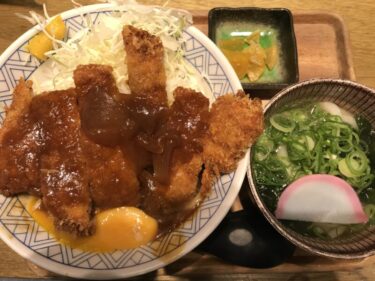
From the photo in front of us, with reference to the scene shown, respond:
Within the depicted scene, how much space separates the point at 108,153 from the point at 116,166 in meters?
0.09

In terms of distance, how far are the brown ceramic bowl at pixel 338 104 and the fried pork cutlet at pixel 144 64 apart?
0.64m

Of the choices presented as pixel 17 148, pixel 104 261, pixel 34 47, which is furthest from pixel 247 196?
pixel 34 47

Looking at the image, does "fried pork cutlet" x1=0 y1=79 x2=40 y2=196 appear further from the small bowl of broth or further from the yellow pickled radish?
the small bowl of broth

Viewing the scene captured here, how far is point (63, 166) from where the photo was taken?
1853 mm

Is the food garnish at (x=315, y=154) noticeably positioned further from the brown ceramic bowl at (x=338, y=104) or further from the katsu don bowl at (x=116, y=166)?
the katsu don bowl at (x=116, y=166)

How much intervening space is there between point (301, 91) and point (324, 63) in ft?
2.15

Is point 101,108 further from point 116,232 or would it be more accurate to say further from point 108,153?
point 116,232

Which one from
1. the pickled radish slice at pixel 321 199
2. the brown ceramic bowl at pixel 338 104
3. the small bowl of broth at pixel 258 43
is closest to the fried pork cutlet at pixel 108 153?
the brown ceramic bowl at pixel 338 104

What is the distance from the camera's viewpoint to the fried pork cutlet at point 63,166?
5.96 ft

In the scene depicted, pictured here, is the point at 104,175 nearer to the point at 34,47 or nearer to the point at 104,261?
the point at 104,261

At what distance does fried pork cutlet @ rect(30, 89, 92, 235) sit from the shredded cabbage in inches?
13.6

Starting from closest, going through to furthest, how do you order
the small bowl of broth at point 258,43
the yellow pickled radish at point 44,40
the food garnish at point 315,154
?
the food garnish at point 315,154, the yellow pickled radish at point 44,40, the small bowl of broth at point 258,43

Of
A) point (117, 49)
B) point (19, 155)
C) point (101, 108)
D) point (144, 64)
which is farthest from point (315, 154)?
point (19, 155)

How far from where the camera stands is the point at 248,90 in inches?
94.3
